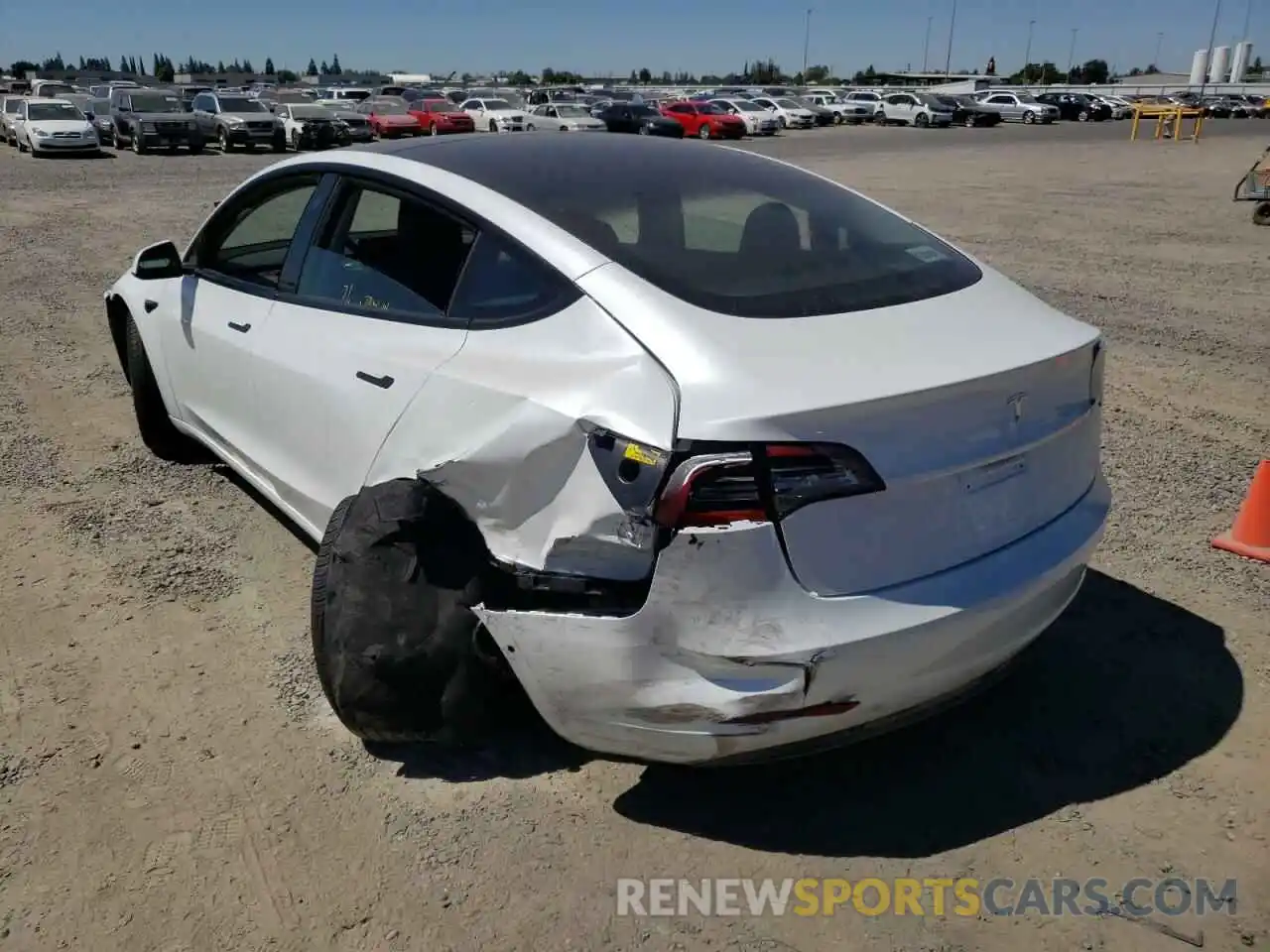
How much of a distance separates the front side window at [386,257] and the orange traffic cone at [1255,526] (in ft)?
10.9

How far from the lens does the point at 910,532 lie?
2.39 m

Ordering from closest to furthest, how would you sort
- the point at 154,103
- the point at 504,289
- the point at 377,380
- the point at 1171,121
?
the point at 504,289
the point at 377,380
the point at 154,103
the point at 1171,121

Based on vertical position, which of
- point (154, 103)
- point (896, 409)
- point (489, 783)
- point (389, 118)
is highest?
point (154, 103)

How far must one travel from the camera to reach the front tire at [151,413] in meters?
4.96

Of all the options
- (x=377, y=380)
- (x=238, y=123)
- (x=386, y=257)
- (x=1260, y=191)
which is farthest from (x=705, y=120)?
(x=377, y=380)

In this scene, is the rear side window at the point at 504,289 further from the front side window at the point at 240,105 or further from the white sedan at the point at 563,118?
the white sedan at the point at 563,118

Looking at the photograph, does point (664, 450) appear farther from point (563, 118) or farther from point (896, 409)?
point (563, 118)

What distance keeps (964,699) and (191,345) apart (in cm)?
334

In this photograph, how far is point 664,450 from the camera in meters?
2.25

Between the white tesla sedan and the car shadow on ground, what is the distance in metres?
0.37

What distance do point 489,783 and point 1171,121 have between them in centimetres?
5192

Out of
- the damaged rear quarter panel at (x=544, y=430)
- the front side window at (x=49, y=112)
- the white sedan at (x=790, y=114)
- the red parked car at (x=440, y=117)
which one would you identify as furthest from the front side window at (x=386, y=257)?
the white sedan at (x=790, y=114)

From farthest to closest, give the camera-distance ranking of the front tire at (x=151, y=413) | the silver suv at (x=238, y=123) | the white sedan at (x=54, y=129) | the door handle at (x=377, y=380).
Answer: the silver suv at (x=238, y=123) → the white sedan at (x=54, y=129) → the front tire at (x=151, y=413) → the door handle at (x=377, y=380)

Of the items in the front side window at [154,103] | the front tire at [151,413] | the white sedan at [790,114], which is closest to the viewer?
the front tire at [151,413]
